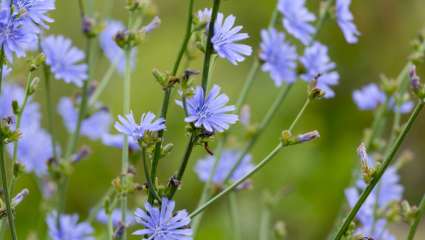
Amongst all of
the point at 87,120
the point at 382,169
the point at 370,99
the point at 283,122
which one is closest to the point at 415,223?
the point at 382,169

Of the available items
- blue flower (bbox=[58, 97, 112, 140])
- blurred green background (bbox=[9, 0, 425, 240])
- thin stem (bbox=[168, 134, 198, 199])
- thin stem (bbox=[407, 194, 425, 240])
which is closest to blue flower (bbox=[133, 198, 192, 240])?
thin stem (bbox=[168, 134, 198, 199])

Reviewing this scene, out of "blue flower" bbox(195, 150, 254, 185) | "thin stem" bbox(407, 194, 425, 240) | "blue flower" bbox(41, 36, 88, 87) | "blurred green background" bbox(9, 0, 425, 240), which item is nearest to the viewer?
"thin stem" bbox(407, 194, 425, 240)

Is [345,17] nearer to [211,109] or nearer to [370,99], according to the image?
[370,99]

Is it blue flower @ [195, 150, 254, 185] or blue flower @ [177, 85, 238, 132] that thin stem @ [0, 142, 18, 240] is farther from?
blue flower @ [195, 150, 254, 185]

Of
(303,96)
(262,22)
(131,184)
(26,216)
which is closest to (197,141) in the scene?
(131,184)

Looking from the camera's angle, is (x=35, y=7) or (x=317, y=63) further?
(x=317, y=63)

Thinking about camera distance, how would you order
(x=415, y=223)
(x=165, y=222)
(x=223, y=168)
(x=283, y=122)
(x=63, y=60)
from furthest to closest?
(x=283, y=122)
(x=223, y=168)
(x=63, y=60)
(x=415, y=223)
(x=165, y=222)
